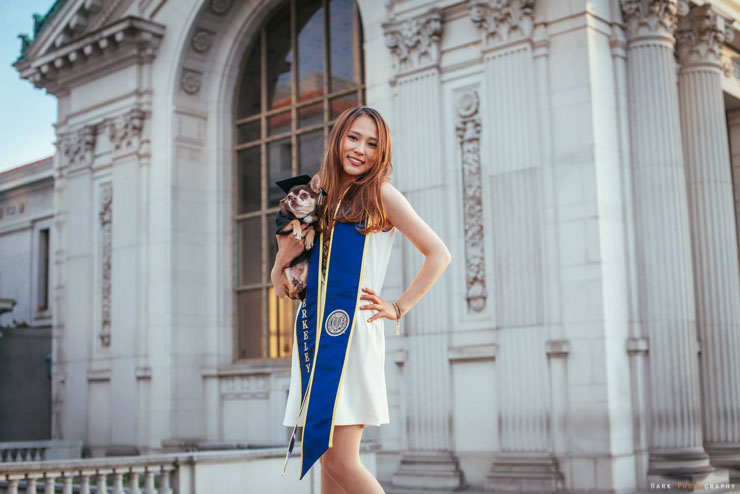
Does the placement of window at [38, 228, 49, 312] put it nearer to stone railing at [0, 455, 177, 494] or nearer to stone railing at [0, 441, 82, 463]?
stone railing at [0, 441, 82, 463]

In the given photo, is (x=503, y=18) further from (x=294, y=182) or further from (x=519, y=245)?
(x=294, y=182)

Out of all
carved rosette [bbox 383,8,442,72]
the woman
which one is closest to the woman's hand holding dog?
the woman

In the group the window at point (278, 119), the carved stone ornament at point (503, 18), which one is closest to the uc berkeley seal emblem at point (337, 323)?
the carved stone ornament at point (503, 18)

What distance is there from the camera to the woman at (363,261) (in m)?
3.48

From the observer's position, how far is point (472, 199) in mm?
13188

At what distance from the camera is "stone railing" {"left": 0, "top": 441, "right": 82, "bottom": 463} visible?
50.4ft

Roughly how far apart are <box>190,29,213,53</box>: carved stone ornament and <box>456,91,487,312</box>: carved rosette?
A: 6928 mm

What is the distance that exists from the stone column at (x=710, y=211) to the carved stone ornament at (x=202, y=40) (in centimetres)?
895

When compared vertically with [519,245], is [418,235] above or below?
below

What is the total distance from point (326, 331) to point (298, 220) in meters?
0.48

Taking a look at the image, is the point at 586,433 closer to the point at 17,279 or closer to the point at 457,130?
the point at 457,130

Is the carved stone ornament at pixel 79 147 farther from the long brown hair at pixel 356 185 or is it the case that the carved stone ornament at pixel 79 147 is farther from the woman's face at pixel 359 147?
the woman's face at pixel 359 147

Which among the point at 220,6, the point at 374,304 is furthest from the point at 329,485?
the point at 220,6

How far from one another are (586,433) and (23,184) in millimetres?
23248
